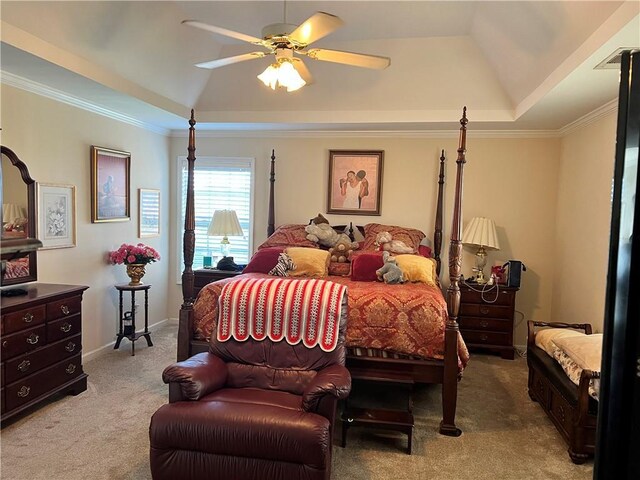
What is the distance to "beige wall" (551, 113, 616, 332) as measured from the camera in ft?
12.3

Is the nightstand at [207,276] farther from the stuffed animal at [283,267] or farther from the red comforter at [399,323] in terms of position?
the red comforter at [399,323]

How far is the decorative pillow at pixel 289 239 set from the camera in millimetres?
4820

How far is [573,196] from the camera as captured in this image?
4.51 m

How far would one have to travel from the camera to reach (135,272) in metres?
4.60

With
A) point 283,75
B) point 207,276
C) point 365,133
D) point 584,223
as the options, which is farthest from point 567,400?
point 207,276

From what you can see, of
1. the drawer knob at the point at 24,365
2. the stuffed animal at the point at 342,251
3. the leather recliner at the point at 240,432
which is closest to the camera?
the leather recliner at the point at 240,432

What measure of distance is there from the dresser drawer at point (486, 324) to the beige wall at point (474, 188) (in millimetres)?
514

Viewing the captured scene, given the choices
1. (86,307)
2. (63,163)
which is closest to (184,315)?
(86,307)

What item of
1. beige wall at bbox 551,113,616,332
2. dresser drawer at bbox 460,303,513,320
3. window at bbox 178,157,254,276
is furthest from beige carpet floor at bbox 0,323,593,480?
window at bbox 178,157,254,276

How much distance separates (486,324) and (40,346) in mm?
4145

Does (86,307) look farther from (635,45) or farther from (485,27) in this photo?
(635,45)

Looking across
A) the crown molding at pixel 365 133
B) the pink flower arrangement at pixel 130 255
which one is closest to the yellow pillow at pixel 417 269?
the crown molding at pixel 365 133

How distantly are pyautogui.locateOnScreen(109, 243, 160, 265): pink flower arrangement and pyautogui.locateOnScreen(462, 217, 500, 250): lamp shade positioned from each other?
3.40 meters

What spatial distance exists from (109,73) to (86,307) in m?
2.20
